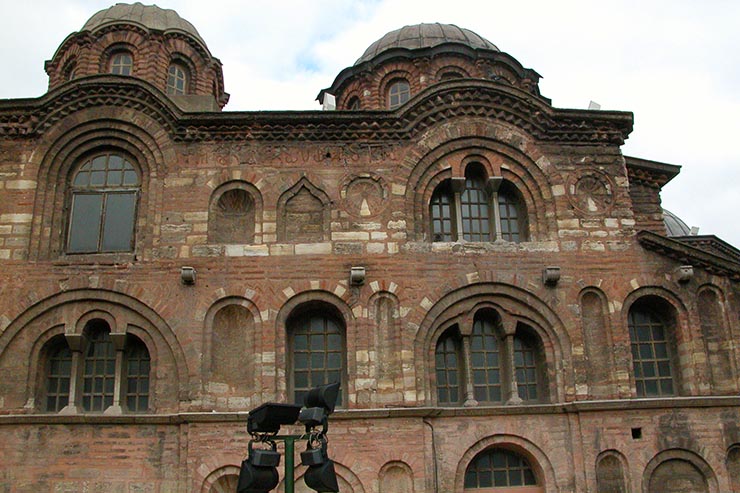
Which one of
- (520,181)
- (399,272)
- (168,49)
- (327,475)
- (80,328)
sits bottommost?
(327,475)

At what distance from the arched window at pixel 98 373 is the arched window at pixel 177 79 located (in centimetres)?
715

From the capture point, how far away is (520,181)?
51.9ft

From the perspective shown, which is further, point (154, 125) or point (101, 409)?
point (154, 125)

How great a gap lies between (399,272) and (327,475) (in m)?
7.32

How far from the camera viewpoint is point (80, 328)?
14.3 meters

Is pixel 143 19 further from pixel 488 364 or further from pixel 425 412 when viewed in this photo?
pixel 425 412

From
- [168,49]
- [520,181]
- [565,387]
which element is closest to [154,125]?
[168,49]

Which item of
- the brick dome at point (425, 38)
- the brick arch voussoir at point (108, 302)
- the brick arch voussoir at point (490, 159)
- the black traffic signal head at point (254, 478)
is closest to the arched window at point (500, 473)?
the brick arch voussoir at point (490, 159)

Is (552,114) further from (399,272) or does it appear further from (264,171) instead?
(264,171)

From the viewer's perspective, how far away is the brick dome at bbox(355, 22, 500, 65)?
20.8 metres

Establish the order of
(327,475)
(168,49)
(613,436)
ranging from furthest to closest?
(168,49)
(613,436)
(327,475)

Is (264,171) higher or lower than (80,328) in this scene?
higher

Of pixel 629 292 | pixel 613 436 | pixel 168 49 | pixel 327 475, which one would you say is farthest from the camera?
pixel 168 49

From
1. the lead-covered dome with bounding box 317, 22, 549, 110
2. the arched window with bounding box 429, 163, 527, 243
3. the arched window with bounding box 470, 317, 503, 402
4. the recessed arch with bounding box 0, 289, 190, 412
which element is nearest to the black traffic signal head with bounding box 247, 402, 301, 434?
the recessed arch with bounding box 0, 289, 190, 412
